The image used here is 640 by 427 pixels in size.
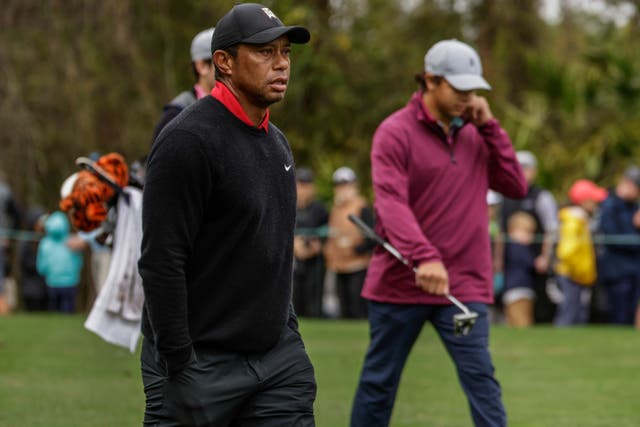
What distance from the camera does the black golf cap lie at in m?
4.53

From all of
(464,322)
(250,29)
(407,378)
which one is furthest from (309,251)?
(250,29)

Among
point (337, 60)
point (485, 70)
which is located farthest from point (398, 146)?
point (485, 70)

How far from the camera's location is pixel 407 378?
37.2ft

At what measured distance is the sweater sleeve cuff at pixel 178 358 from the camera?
440cm

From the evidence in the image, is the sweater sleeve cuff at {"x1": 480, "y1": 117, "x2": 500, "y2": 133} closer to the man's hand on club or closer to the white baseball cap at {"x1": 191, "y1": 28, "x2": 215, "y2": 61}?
the man's hand on club

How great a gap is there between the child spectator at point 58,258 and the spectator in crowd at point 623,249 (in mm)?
7632

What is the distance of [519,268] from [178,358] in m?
12.6

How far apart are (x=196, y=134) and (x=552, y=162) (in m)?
17.8

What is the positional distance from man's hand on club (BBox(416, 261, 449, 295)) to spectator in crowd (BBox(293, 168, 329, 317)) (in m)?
11.8

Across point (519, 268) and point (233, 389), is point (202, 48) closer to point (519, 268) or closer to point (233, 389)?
point (233, 389)

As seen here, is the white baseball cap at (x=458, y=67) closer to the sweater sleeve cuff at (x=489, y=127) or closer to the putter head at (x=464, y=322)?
the sweater sleeve cuff at (x=489, y=127)

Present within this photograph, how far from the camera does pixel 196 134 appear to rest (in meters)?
4.44

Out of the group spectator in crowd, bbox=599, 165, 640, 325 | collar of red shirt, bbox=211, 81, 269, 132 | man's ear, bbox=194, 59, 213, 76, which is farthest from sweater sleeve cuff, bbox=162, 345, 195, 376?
spectator in crowd, bbox=599, 165, 640, 325

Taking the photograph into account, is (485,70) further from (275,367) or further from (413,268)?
(275,367)
